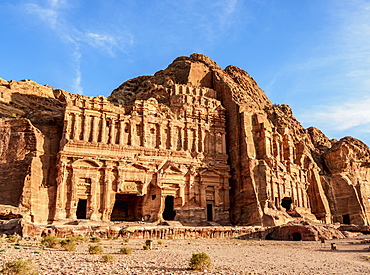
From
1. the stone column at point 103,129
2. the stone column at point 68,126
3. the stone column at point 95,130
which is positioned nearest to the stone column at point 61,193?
the stone column at point 68,126

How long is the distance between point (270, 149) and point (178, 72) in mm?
18524

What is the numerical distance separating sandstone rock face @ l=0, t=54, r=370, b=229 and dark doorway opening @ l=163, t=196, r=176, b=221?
0.42 feet

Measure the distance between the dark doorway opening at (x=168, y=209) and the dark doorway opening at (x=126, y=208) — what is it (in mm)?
3768

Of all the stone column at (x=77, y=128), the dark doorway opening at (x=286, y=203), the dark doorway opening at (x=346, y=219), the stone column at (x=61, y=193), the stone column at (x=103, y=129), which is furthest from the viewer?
the dark doorway opening at (x=346, y=219)

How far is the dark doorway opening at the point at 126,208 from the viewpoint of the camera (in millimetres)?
43963

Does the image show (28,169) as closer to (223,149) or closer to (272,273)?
(223,149)

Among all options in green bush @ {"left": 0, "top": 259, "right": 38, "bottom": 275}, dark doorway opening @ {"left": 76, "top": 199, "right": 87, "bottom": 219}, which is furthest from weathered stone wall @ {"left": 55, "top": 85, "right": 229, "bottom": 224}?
green bush @ {"left": 0, "top": 259, "right": 38, "bottom": 275}

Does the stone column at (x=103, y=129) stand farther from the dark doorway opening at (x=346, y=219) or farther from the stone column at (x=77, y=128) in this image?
the dark doorway opening at (x=346, y=219)

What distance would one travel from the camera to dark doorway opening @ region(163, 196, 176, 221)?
45.2 meters

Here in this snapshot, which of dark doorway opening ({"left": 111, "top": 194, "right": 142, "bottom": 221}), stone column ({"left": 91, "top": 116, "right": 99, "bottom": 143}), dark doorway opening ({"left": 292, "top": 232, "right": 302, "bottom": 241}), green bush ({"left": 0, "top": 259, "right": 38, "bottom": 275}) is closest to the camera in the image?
green bush ({"left": 0, "top": 259, "right": 38, "bottom": 275})

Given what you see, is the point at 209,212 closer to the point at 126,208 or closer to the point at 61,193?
the point at 126,208

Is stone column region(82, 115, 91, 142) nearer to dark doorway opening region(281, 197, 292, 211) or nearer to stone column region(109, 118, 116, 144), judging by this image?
stone column region(109, 118, 116, 144)

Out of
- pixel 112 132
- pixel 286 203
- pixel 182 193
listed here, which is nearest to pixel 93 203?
pixel 112 132

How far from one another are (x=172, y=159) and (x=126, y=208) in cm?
821
